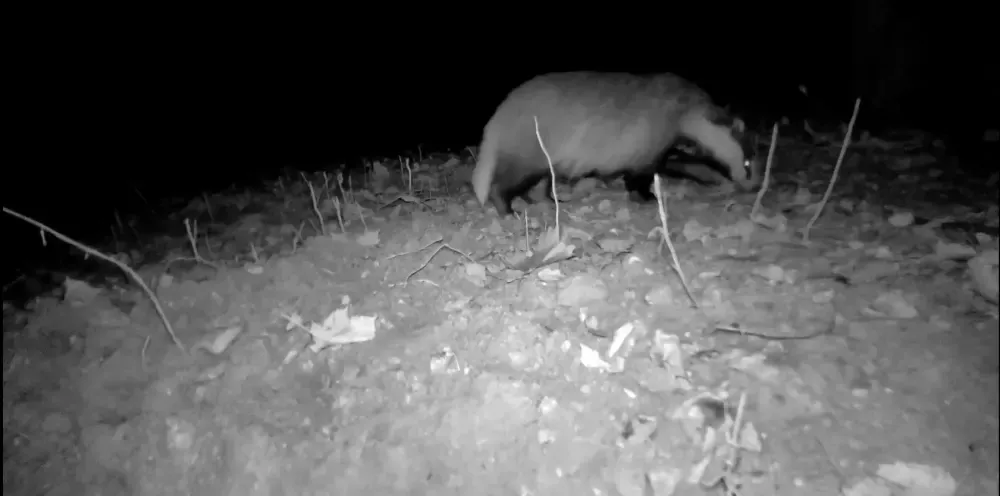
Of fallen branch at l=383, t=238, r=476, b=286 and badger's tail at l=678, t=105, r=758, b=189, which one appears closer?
fallen branch at l=383, t=238, r=476, b=286

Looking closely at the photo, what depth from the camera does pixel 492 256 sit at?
2.66 meters

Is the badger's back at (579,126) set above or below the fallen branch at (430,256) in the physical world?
above

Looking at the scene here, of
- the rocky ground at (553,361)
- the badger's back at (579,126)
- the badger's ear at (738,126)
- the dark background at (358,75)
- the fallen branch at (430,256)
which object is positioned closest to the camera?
the rocky ground at (553,361)

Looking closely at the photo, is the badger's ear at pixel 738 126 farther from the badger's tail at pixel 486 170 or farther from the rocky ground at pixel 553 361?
the badger's tail at pixel 486 170

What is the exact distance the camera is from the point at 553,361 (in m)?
1.87

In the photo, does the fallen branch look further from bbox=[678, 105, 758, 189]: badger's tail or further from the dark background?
the dark background

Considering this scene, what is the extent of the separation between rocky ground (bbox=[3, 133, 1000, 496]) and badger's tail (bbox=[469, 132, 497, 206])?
57 centimetres

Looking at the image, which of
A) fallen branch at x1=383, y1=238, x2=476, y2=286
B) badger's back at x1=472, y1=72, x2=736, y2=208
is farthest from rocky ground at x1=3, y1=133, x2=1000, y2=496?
badger's back at x1=472, y1=72, x2=736, y2=208

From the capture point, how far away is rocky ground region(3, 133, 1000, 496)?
148 cm

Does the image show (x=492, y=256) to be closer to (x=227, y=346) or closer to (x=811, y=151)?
(x=227, y=346)

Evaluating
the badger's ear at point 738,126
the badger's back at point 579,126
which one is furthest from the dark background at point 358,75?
the badger's back at point 579,126

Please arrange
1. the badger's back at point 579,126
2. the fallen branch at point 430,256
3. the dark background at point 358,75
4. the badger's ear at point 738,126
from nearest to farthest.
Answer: the fallen branch at point 430,256
the badger's back at point 579,126
the badger's ear at point 738,126
the dark background at point 358,75

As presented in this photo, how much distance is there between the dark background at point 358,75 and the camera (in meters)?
3.98

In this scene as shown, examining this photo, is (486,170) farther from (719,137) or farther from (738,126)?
(738,126)
